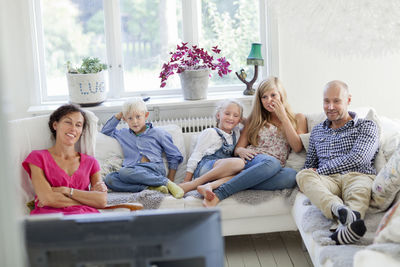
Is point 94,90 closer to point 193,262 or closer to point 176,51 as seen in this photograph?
point 176,51

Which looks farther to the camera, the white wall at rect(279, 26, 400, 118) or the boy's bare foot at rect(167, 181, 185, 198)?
the white wall at rect(279, 26, 400, 118)

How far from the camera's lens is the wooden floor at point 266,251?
3.00 m

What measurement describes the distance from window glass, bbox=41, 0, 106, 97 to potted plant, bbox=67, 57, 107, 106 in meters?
0.30

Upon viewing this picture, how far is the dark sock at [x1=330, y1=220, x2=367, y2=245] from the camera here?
2.27 m

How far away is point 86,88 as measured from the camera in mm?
3793

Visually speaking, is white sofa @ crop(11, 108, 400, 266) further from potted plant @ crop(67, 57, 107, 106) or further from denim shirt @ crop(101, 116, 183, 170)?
potted plant @ crop(67, 57, 107, 106)

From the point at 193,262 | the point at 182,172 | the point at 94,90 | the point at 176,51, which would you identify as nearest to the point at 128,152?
the point at 182,172

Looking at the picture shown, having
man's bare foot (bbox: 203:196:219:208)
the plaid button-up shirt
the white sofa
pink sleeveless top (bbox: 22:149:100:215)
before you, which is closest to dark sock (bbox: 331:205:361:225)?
the white sofa

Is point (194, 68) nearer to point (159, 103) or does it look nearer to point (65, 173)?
point (159, 103)

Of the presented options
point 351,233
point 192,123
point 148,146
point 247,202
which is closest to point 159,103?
point 192,123

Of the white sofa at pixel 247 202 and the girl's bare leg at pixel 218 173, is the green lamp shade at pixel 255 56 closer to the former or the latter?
the girl's bare leg at pixel 218 173

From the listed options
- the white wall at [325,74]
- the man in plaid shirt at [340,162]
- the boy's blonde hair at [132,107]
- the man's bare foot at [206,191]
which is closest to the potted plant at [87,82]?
the boy's blonde hair at [132,107]

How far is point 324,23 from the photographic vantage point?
1677 mm

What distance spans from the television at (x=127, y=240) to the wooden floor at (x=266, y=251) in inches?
77.4
